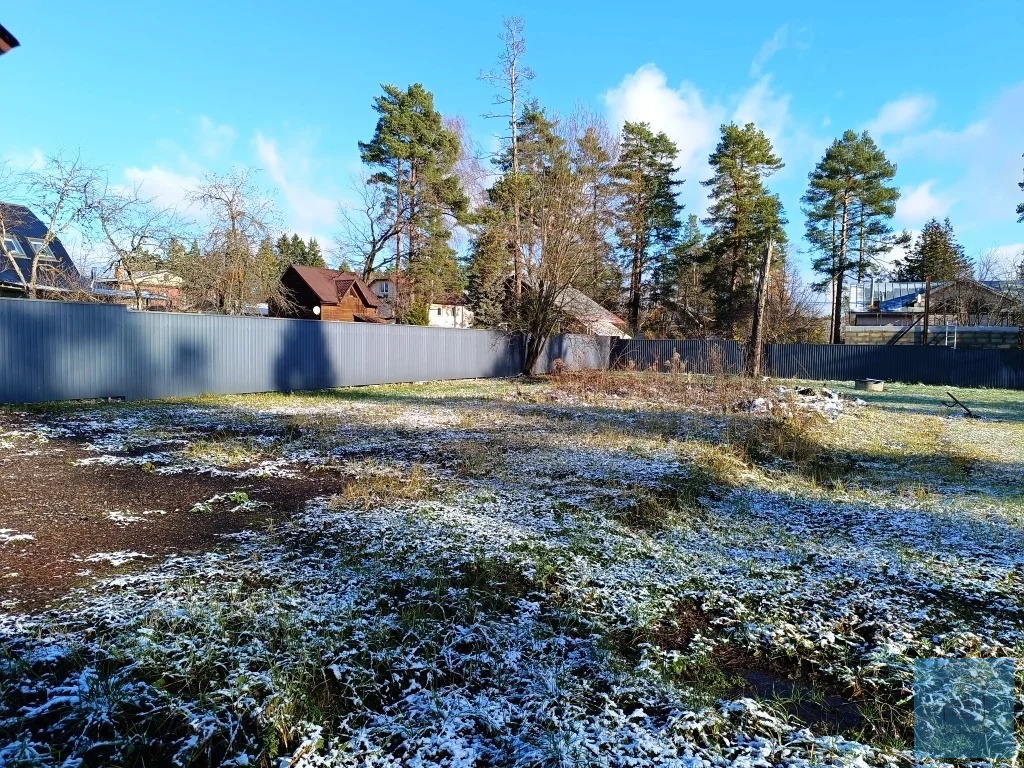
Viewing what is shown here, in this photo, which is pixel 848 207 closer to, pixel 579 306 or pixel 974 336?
pixel 974 336

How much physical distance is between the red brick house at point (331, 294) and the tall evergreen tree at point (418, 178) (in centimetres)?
529

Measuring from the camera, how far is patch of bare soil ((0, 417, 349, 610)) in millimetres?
2996

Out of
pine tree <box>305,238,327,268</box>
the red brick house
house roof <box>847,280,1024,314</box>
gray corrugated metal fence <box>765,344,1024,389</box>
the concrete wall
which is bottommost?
gray corrugated metal fence <box>765,344,1024,389</box>

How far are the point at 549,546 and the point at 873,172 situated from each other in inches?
1204

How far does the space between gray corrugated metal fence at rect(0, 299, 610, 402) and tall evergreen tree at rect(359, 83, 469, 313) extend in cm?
809

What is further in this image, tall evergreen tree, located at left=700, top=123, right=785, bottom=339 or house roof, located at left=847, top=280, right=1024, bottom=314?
house roof, located at left=847, top=280, right=1024, bottom=314

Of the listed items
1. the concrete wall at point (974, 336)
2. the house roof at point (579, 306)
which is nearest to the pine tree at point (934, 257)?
the concrete wall at point (974, 336)

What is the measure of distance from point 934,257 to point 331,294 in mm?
39938

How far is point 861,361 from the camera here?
20734mm

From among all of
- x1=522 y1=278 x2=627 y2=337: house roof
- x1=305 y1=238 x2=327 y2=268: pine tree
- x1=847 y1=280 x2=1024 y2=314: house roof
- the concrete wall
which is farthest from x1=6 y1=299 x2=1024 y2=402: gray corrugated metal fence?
x1=305 y1=238 x2=327 y2=268: pine tree

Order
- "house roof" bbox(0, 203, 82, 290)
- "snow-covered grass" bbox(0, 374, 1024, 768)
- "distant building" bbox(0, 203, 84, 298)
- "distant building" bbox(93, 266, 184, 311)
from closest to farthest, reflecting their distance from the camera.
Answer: "snow-covered grass" bbox(0, 374, 1024, 768), "distant building" bbox(0, 203, 84, 298), "house roof" bbox(0, 203, 82, 290), "distant building" bbox(93, 266, 184, 311)

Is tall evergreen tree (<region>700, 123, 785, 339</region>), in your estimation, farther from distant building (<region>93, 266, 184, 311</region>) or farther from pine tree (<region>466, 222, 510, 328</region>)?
distant building (<region>93, 266, 184, 311</region>)

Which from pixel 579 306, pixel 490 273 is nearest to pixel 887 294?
pixel 579 306

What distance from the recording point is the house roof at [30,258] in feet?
50.2
